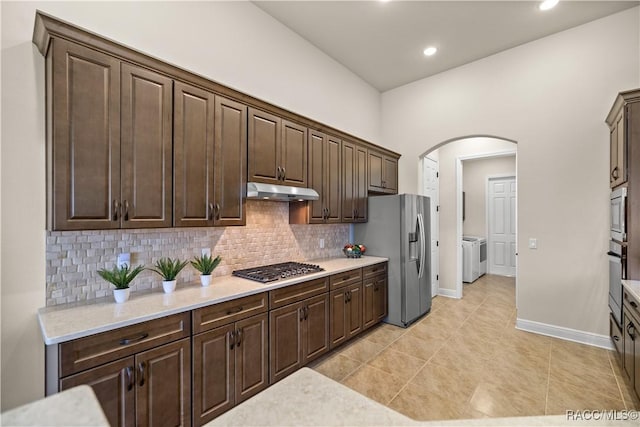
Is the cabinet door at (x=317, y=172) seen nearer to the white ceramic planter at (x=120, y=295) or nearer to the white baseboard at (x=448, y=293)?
the white ceramic planter at (x=120, y=295)

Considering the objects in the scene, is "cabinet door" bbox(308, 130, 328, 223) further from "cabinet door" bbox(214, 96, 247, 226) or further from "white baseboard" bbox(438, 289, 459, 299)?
"white baseboard" bbox(438, 289, 459, 299)

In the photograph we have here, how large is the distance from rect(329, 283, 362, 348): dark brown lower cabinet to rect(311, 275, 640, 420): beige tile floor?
0.55 ft

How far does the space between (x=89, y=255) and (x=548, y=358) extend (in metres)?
4.22

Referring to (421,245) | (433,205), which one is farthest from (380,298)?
(433,205)

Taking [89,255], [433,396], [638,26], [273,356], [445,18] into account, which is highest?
[445,18]

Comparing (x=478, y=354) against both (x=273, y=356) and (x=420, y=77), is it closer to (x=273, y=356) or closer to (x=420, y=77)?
(x=273, y=356)

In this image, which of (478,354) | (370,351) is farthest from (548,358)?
(370,351)

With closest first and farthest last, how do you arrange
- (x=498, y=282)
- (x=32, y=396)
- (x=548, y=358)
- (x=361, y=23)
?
1. (x=32, y=396)
2. (x=548, y=358)
3. (x=361, y=23)
4. (x=498, y=282)

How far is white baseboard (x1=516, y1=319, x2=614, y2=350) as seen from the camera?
321cm

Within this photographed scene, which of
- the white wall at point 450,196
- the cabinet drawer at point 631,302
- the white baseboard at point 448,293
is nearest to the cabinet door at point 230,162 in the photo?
the cabinet drawer at point 631,302

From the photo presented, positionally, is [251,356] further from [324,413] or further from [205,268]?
[324,413]

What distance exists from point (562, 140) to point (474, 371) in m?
2.86

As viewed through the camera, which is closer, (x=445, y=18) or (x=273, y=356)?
(x=273, y=356)

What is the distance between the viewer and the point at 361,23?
3.38 meters
